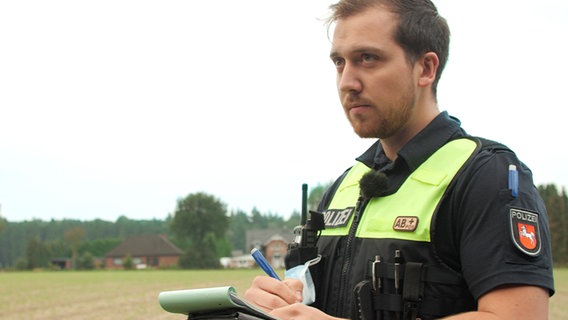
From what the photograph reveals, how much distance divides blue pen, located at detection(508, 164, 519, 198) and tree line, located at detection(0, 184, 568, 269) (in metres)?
49.3

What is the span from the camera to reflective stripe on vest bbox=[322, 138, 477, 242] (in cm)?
229

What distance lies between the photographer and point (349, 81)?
2.46 meters

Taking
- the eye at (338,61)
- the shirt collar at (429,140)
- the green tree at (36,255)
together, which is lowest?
the green tree at (36,255)

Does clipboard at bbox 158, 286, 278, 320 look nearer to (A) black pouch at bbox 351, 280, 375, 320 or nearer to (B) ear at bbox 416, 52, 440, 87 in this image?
(A) black pouch at bbox 351, 280, 375, 320

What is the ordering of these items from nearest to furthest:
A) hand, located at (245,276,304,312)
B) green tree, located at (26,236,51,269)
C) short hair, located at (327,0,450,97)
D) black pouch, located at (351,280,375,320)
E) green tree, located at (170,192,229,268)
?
hand, located at (245,276,304,312)
black pouch, located at (351,280,375,320)
short hair, located at (327,0,450,97)
green tree, located at (26,236,51,269)
green tree, located at (170,192,229,268)

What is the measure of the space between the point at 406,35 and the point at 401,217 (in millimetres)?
636

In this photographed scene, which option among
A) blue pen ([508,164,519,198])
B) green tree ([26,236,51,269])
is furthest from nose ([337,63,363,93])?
green tree ([26,236,51,269])

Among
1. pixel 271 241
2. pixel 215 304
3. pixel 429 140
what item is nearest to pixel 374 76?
pixel 429 140

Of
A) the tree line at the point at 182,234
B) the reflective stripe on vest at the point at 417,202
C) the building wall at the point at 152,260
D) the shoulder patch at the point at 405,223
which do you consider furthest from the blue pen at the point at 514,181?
the building wall at the point at 152,260

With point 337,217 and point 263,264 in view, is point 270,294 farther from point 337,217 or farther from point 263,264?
point 337,217

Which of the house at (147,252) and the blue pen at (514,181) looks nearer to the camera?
the blue pen at (514,181)

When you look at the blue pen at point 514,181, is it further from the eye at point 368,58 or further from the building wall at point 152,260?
the building wall at point 152,260

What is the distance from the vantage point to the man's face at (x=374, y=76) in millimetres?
2424

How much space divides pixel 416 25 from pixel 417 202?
629 mm
